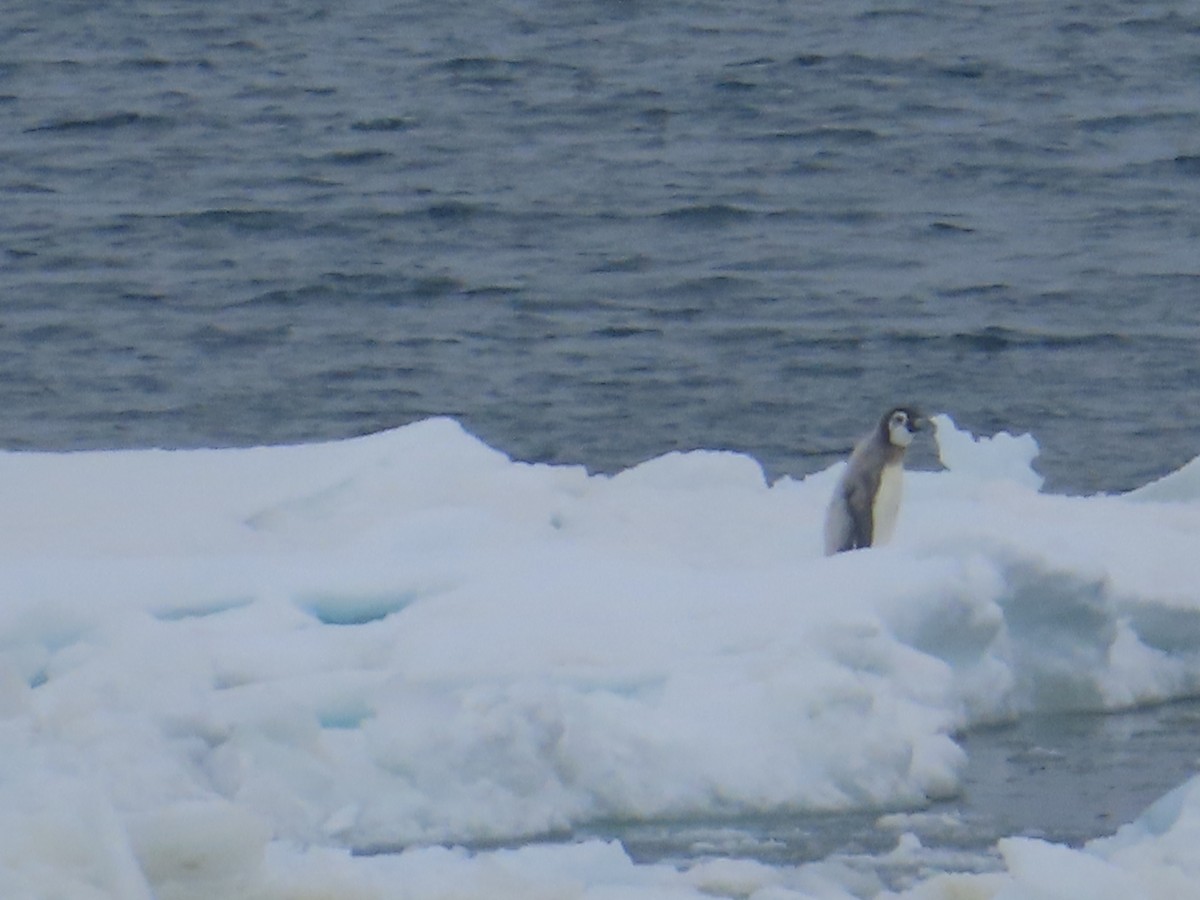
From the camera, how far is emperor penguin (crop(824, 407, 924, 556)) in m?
8.59

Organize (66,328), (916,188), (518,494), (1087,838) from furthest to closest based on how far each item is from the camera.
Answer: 1. (916,188)
2. (66,328)
3. (518,494)
4. (1087,838)

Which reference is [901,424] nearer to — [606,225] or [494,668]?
[494,668]

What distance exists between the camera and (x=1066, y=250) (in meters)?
17.8

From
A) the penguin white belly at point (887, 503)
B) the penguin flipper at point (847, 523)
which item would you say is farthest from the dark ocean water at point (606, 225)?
the penguin flipper at point (847, 523)

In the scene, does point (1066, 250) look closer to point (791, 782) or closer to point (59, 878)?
point (791, 782)

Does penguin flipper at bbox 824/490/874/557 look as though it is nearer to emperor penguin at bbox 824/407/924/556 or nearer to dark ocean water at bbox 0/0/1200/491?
emperor penguin at bbox 824/407/924/556

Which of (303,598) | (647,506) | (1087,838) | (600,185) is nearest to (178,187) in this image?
(600,185)

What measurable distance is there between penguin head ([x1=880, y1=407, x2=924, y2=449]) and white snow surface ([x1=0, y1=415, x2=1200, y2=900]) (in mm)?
283

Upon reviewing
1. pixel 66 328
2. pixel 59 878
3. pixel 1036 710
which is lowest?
pixel 66 328

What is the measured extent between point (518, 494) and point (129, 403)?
21.2ft

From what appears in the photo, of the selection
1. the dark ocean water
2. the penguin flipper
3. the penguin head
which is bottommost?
the dark ocean water

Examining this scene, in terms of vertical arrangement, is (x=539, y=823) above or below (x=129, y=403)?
above

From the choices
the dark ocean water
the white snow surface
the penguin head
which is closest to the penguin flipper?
the white snow surface

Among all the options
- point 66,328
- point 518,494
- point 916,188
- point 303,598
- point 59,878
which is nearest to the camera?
point 59,878
